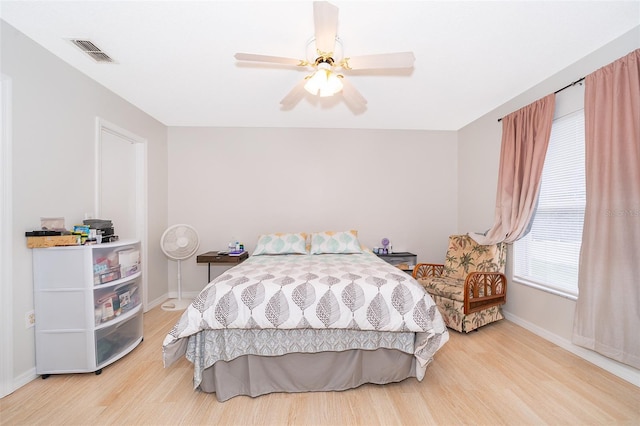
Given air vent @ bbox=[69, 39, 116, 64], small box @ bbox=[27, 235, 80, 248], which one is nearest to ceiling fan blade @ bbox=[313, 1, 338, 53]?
air vent @ bbox=[69, 39, 116, 64]

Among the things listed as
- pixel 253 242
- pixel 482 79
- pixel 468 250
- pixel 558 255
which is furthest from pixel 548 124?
pixel 253 242

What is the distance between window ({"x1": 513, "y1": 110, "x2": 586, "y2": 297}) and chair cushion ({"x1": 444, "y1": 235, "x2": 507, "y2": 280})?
296 millimetres

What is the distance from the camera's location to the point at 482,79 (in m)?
2.69

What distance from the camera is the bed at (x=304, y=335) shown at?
6.03ft

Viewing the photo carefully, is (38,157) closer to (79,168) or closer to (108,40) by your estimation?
(79,168)

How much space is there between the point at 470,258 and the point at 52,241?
3980 mm

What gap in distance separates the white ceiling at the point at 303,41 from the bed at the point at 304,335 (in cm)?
181

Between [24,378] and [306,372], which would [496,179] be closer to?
[306,372]

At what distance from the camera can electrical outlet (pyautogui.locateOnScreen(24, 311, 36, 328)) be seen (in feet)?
6.57

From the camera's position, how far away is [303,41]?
209 cm

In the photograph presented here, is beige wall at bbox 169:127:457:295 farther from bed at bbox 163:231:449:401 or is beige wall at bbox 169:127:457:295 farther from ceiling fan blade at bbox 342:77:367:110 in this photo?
bed at bbox 163:231:449:401

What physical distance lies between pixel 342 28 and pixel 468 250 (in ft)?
9.08

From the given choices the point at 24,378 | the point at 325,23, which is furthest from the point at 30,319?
the point at 325,23

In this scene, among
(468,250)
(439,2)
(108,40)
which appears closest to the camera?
(439,2)
